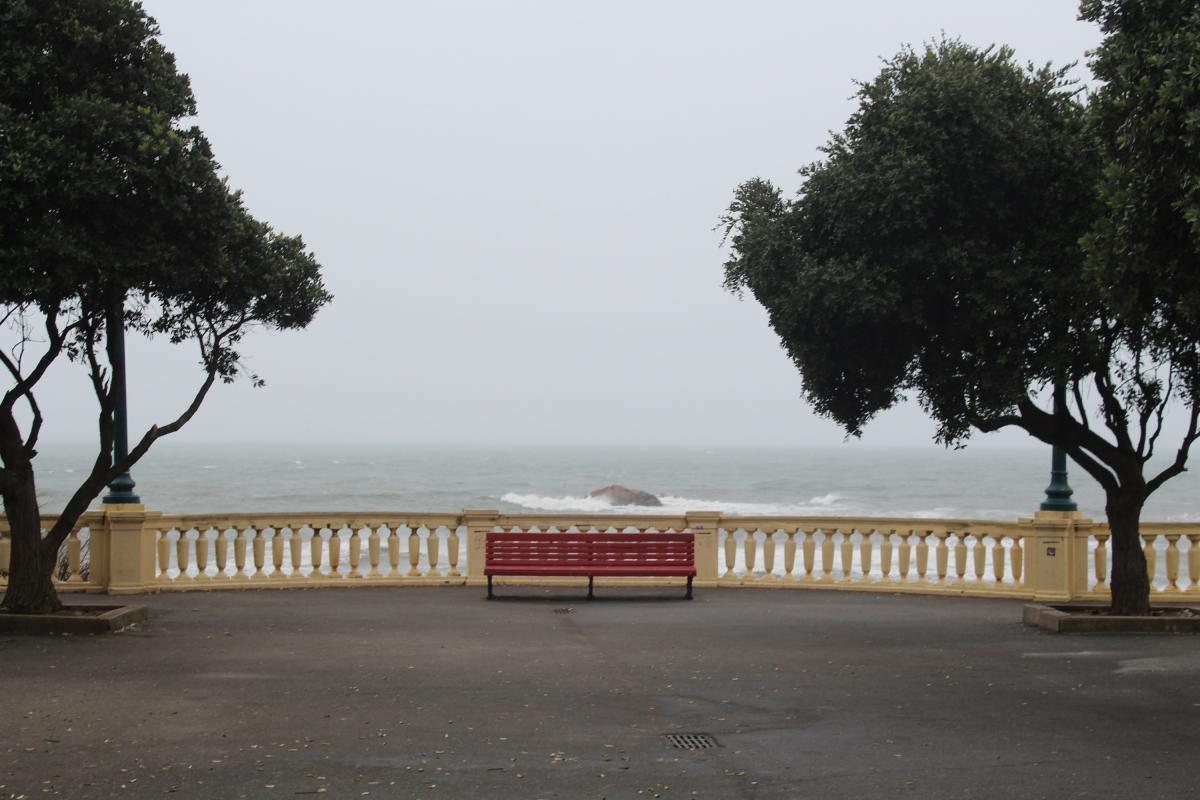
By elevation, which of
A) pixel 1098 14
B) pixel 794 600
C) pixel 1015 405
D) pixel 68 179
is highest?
pixel 1098 14

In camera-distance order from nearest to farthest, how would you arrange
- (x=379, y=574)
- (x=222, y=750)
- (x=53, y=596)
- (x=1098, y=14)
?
(x=222, y=750), (x=1098, y=14), (x=53, y=596), (x=379, y=574)

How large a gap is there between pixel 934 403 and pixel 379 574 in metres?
8.05

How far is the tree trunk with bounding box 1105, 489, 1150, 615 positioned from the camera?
1379 cm

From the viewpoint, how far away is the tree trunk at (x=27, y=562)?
1327 centimetres

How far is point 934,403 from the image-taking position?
1412 cm

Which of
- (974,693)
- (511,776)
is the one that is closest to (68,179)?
(511,776)

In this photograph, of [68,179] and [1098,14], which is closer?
[1098,14]

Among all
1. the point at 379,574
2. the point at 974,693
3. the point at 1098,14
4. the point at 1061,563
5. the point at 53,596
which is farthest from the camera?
the point at 379,574

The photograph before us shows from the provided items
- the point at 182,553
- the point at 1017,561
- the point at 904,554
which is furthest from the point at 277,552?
the point at 1017,561

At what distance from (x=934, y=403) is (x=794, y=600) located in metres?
3.60

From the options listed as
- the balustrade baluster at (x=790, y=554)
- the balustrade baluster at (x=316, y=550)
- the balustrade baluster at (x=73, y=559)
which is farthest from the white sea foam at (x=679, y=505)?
the balustrade baluster at (x=73, y=559)

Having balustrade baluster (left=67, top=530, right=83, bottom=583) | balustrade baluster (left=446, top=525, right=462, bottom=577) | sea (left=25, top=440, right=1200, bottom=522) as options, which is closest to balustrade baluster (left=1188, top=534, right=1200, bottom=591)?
balustrade baluster (left=446, top=525, right=462, bottom=577)

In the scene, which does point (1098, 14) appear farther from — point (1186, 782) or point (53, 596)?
point (53, 596)

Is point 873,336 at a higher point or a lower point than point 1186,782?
higher
